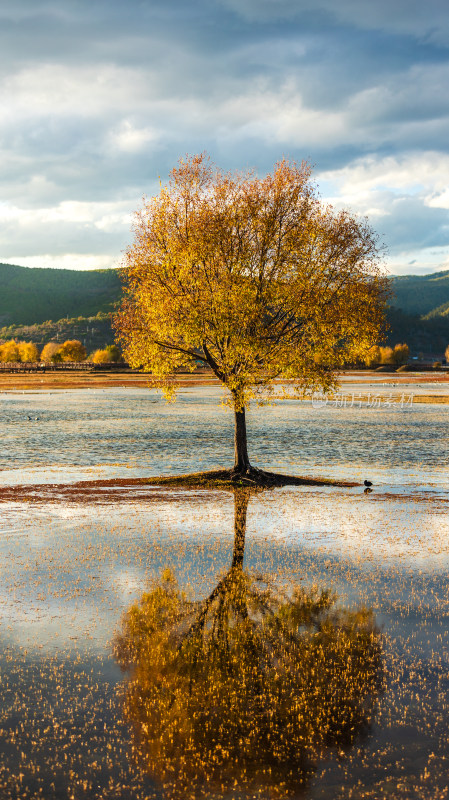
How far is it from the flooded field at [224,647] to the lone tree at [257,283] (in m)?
7.40

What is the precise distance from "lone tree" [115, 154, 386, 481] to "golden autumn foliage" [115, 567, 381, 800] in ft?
59.6

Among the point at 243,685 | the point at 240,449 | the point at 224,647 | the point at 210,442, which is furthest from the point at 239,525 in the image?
the point at 210,442

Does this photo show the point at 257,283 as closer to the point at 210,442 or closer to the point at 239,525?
the point at 239,525

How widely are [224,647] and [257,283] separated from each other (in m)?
22.7

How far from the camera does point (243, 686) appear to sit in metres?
11.1

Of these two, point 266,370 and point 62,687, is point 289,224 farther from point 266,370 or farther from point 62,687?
point 62,687

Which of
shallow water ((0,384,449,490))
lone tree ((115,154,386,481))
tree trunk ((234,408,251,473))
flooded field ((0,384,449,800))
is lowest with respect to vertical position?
shallow water ((0,384,449,490))

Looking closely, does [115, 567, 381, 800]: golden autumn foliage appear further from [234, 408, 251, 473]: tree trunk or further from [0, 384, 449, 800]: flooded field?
[234, 408, 251, 473]: tree trunk

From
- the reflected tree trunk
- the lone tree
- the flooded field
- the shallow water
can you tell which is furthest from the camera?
the shallow water

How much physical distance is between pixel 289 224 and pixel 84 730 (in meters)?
27.4

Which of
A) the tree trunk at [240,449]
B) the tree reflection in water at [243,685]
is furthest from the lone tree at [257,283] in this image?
the tree reflection in water at [243,685]

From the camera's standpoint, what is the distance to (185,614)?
14.4 metres

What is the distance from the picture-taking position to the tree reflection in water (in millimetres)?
8906

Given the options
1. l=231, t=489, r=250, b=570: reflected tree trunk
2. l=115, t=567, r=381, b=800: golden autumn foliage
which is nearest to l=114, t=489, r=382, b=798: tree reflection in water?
l=115, t=567, r=381, b=800: golden autumn foliage
